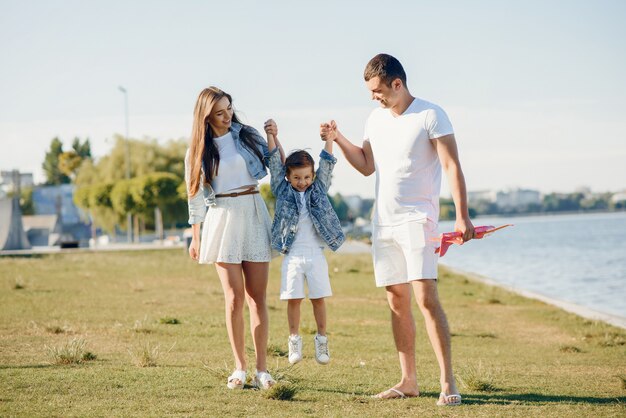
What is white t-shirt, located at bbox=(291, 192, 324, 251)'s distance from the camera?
6.83 metres

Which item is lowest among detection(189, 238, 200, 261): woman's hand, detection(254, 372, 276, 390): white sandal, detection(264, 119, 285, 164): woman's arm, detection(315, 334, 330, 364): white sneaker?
detection(254, 372, 276, 390): white sandal

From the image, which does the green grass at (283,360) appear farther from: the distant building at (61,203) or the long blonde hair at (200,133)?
the distant building at (61,203)

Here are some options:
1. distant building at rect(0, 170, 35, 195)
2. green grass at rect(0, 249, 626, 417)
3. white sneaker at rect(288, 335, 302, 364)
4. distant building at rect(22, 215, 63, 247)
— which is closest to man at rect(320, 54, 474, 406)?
green grass at rect(0, 249, 626, 417)

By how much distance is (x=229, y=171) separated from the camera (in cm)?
672

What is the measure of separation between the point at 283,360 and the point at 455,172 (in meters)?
3.09

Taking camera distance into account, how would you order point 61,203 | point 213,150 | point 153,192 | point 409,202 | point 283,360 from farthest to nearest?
point 61,203, point 153,192, point 283,360, point 213,150, point 409,202

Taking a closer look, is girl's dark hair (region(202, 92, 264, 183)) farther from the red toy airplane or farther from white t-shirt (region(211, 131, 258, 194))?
the red toy airplane

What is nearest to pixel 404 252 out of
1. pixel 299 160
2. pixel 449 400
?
pixel 449 400

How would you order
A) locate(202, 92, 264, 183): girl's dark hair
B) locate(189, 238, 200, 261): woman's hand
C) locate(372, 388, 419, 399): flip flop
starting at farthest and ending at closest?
locate(189, 238, 200, 261): woman's hand → locate(202, 92, 264, 183): girl's dark hair → locate(372, 388, 419, 399): flip flop

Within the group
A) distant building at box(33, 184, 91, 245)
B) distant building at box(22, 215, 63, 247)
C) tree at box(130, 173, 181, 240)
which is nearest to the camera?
tree at box(130, 173, 181, 240)

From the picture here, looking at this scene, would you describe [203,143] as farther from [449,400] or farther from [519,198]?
[519,198]

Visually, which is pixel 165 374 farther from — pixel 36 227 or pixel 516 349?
pixel 36 227

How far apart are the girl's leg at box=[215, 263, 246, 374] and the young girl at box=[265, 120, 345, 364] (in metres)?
0.33

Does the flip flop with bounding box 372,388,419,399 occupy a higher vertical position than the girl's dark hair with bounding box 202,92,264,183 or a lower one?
lower
